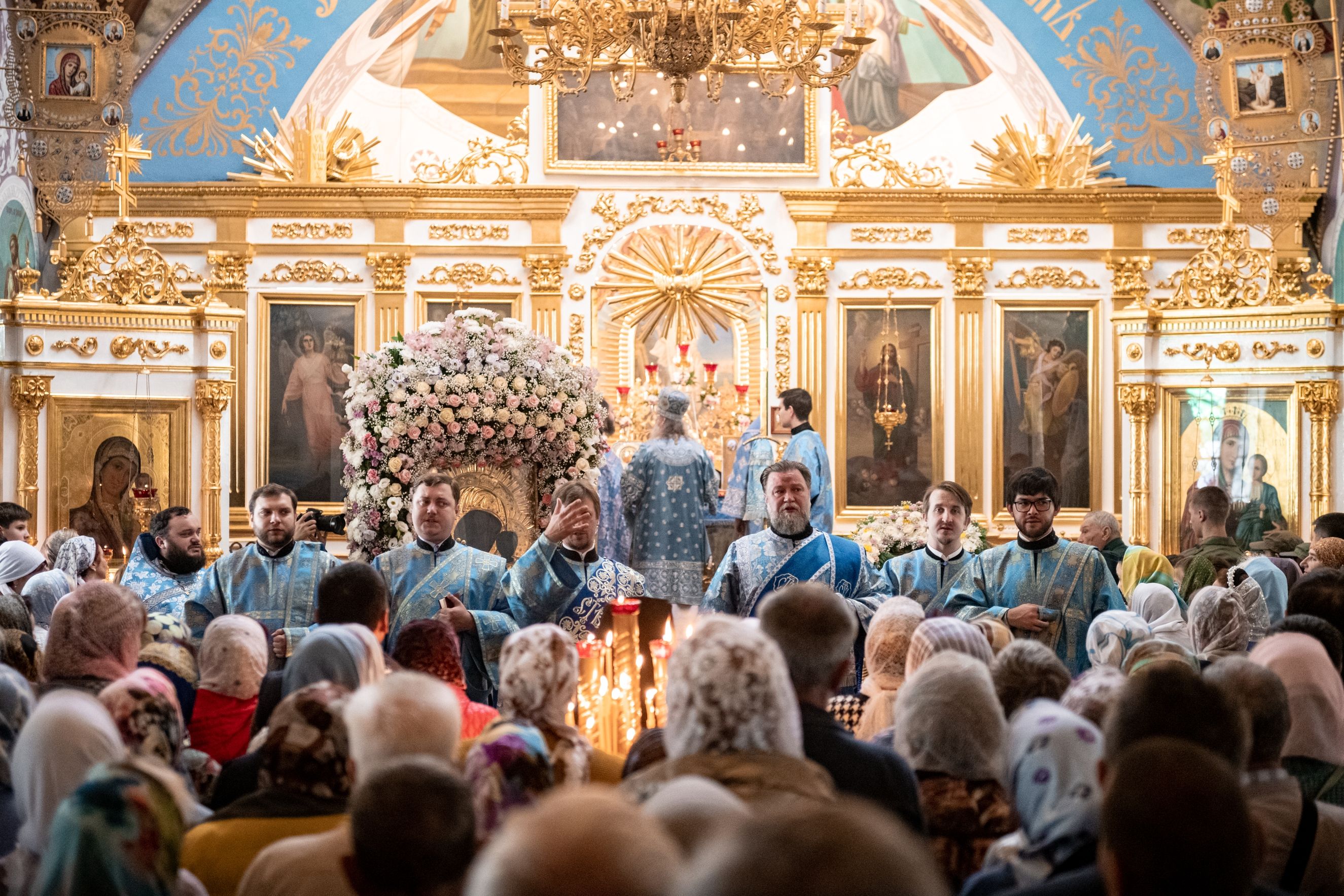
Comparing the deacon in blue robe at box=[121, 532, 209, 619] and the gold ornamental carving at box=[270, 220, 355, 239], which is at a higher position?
the gold ornamental carving at box=[270, 220, 355, 239]

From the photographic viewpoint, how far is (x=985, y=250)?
15.1m

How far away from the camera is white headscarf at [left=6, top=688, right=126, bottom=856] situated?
3.46m

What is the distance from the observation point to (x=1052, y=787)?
3156 millimetres

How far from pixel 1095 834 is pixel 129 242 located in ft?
36.8

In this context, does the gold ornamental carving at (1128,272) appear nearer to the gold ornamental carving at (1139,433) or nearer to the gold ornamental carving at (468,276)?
the gold ornamental carving at (1139,433)

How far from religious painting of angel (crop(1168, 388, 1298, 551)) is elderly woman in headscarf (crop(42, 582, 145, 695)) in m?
9.81

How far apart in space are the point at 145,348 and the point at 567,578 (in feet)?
23.3

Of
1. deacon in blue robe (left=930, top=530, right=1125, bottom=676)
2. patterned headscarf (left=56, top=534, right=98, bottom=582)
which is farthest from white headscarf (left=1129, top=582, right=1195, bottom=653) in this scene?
patterned headscarf (left=56, top=534, right=98, bottom=582)

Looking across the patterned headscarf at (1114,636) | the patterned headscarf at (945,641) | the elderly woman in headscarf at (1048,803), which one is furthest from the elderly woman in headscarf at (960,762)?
the patterned headscarf at (1114,636)

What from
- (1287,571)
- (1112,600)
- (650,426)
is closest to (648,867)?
(1112,600)

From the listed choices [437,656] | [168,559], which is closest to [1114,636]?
[437,656]

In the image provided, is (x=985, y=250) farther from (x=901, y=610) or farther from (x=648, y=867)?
(x=648, y=867)

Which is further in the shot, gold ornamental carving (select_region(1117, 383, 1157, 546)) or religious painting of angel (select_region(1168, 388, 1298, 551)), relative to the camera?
gold ornamental carving (select_region(1117, 383, 1157, 546))

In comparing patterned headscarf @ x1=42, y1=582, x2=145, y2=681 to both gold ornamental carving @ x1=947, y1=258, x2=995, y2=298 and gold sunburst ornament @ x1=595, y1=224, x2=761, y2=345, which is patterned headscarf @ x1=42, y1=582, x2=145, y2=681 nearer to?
gold sunburst ornament @ x1=595, y1=224, x2=761, y2=345
